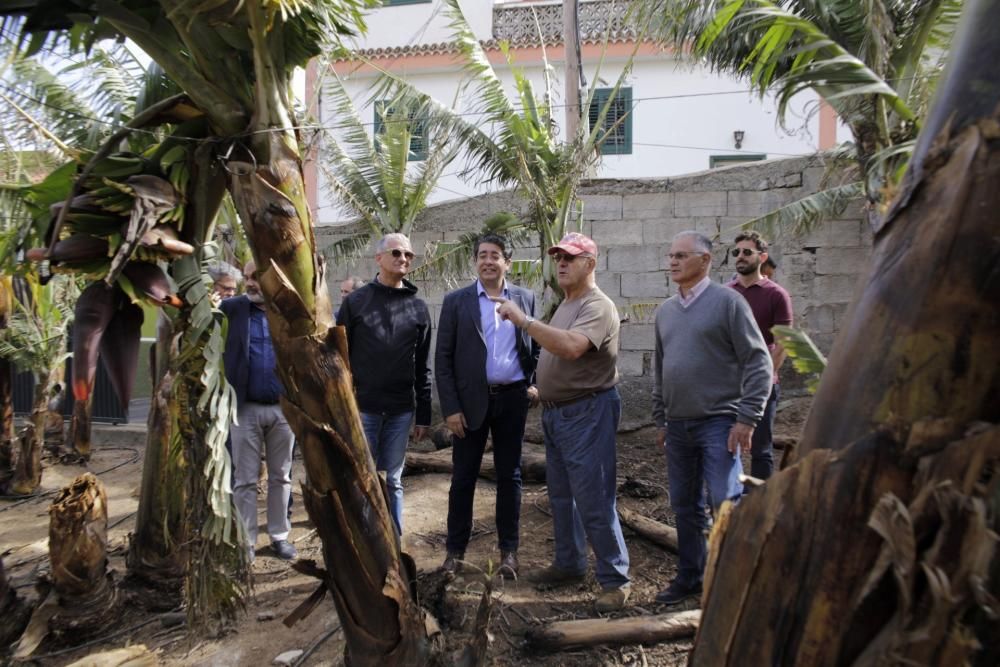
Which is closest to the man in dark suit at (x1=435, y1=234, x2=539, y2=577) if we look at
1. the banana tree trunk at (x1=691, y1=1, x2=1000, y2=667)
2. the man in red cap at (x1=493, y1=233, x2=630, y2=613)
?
the man in red cap at (x1=493, y1=233, x2=630, y2=613)

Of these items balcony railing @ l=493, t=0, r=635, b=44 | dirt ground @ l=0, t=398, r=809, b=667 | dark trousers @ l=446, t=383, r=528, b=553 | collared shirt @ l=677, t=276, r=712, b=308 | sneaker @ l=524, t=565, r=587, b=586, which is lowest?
dirt ground @ l=0, t=398, r=809, b=667

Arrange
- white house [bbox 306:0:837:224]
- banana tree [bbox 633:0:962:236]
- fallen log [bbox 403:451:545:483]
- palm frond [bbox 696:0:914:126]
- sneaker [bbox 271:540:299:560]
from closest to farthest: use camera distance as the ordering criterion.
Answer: palm frond [bbox 696:0:914:126] < sneaker [bbox 271:540:299:560] < banana tree [bbox 633:0:962:236] < fallen log [bbox 403:451:545:483] < white house [bbox 306:0:837:224]

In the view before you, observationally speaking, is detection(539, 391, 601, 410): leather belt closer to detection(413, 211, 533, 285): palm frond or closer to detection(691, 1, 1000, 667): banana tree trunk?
detection(691, 1, 1000, 667): banana tree trunk

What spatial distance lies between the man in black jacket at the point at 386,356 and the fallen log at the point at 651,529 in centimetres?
168

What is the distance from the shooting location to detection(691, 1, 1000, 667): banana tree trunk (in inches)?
41.0

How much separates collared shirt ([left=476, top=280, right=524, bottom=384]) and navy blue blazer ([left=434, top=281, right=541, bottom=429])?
0.04 m

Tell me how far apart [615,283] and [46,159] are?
635 centimetres

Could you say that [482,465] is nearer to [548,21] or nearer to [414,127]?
[414,127]

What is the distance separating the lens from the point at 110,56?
670 centimetres

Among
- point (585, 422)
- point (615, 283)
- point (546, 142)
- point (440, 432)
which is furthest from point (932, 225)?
point (615, 283)

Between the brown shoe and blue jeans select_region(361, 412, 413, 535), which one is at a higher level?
blue jeans select_region(361, 412, 413, 535)

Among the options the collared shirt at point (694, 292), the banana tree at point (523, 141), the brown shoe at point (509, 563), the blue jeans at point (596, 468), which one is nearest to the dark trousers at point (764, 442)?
the collared shirt at point (694, 292)

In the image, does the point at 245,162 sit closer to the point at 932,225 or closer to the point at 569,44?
the point at 932,225

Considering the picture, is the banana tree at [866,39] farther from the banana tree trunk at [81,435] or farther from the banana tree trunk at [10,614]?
the banana tree trunk at [81,435]
